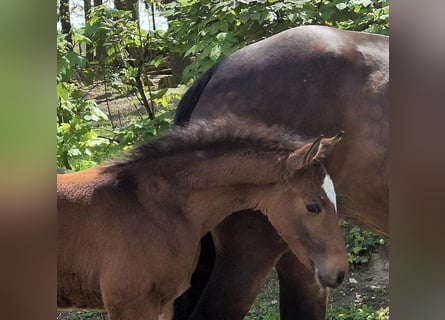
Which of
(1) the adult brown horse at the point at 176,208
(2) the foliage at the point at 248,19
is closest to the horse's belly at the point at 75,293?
(1) the adult brown horse at the point at 176,208

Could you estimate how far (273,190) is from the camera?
2.25 m

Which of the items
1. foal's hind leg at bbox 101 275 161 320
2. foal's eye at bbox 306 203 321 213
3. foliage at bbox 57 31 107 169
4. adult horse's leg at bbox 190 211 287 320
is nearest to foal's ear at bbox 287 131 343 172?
foal's eye at bbox 306 203 321 213

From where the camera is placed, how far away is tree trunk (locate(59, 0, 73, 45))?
2.89 m

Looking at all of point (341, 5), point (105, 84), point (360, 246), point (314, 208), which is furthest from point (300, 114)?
point (105, 84)

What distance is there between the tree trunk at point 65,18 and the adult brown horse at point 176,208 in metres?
0.93

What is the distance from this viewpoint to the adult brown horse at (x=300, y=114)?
8.13 ft

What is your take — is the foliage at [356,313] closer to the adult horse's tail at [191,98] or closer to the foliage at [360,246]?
the foliage at [360,246]

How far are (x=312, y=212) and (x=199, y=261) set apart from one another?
0.64m

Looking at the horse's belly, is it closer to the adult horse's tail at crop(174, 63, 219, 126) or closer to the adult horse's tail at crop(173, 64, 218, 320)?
the adult horse's tail at crop(173, 64, 218, 320)

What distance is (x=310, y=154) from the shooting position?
2189 mm

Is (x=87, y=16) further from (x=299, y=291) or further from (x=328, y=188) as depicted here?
(x=299, y=291)

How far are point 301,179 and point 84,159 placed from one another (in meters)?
1.09
